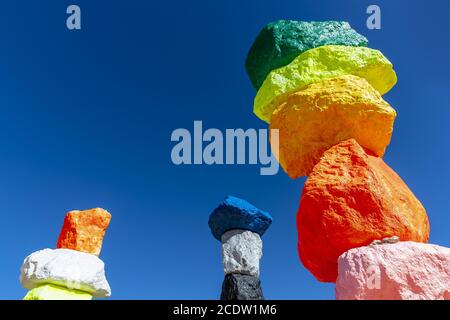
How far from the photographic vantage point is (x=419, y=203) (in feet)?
18.1

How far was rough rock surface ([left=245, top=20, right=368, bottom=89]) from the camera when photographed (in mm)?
6492

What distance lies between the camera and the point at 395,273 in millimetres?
4363

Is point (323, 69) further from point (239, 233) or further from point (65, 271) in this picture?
point (65, 271)

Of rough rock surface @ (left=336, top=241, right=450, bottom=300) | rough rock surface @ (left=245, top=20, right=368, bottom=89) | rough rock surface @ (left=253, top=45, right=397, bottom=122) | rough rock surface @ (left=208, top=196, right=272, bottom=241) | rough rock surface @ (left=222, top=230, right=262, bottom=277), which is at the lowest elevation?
rough rock surface @ (left=336, top=241, right=450, bottom=300)

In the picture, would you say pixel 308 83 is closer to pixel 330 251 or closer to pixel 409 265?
pixel 330 251

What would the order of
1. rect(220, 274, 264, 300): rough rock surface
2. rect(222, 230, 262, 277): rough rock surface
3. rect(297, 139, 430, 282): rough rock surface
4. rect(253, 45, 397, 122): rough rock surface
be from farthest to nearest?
rect(222, 230, 262, 277): rough rock surface < rect(220, 274, 264, 300): rough rock surface < rect(253, 45, 397, 122): rough rock surface < rect(297, 139, 430, 282): rough rock surface

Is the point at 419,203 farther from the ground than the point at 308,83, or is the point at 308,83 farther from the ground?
the point at 308,83

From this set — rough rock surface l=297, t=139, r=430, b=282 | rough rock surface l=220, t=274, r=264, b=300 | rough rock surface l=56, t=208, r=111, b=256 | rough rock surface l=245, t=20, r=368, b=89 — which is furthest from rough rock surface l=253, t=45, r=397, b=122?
rough rock surface l=56, t=208, r=111, b=256

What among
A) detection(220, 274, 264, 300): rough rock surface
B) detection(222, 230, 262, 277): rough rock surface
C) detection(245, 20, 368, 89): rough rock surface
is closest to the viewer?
detection(245, 20, 368, 89): rough rock surface

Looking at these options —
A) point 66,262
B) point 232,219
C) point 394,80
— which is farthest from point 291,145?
point 66,262

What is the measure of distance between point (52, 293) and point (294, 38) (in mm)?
5106

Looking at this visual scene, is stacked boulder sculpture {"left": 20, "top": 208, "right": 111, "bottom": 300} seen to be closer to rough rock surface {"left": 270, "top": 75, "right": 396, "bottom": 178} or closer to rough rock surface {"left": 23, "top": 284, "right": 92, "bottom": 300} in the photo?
rough rock surface {"left": 23, "top": 284, "right": 92, "bottom": 300}

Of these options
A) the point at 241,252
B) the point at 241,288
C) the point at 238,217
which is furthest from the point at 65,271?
the point at 238,217
